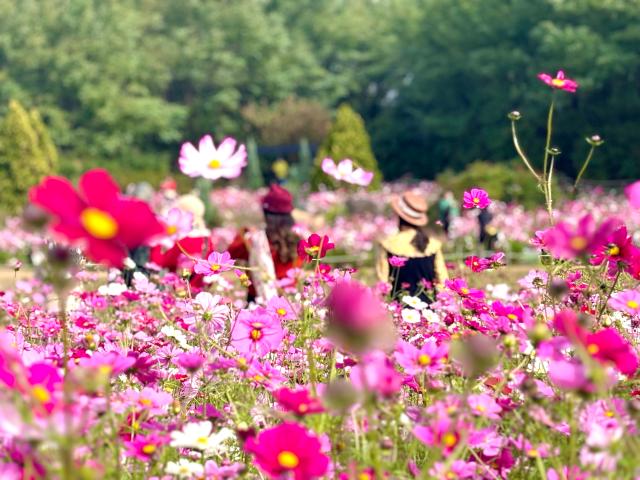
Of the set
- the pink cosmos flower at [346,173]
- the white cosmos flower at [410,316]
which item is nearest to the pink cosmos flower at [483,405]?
the pink cosmos flower at [346,173]

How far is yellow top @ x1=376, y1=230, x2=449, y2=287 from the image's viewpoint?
487 cm

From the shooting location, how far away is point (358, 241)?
12047 mm

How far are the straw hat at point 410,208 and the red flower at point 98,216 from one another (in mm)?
3857

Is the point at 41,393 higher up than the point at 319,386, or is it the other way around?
the point at 41,393

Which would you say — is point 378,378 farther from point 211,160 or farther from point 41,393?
point 211,160

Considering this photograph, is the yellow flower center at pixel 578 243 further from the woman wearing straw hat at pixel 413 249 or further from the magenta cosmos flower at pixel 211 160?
the woman wearing straw hat at pixel 413 249

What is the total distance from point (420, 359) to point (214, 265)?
1.79ft

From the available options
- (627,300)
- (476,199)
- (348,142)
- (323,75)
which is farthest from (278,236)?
(323,75)

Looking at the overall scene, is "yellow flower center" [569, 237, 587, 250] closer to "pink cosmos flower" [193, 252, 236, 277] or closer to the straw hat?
"pink cosmos flower" [193, 252, 236, 277]

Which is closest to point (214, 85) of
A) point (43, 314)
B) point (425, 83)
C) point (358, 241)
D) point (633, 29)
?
point (425, 83)

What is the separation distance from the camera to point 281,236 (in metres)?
5.23

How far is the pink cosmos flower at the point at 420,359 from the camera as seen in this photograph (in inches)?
65.5

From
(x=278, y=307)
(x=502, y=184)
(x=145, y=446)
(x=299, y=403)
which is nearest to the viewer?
(x=299, y=403)

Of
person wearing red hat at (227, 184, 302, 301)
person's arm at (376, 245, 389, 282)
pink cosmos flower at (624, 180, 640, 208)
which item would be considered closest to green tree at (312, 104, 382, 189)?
person wearing red hat at (227, 184, 302, 301)
